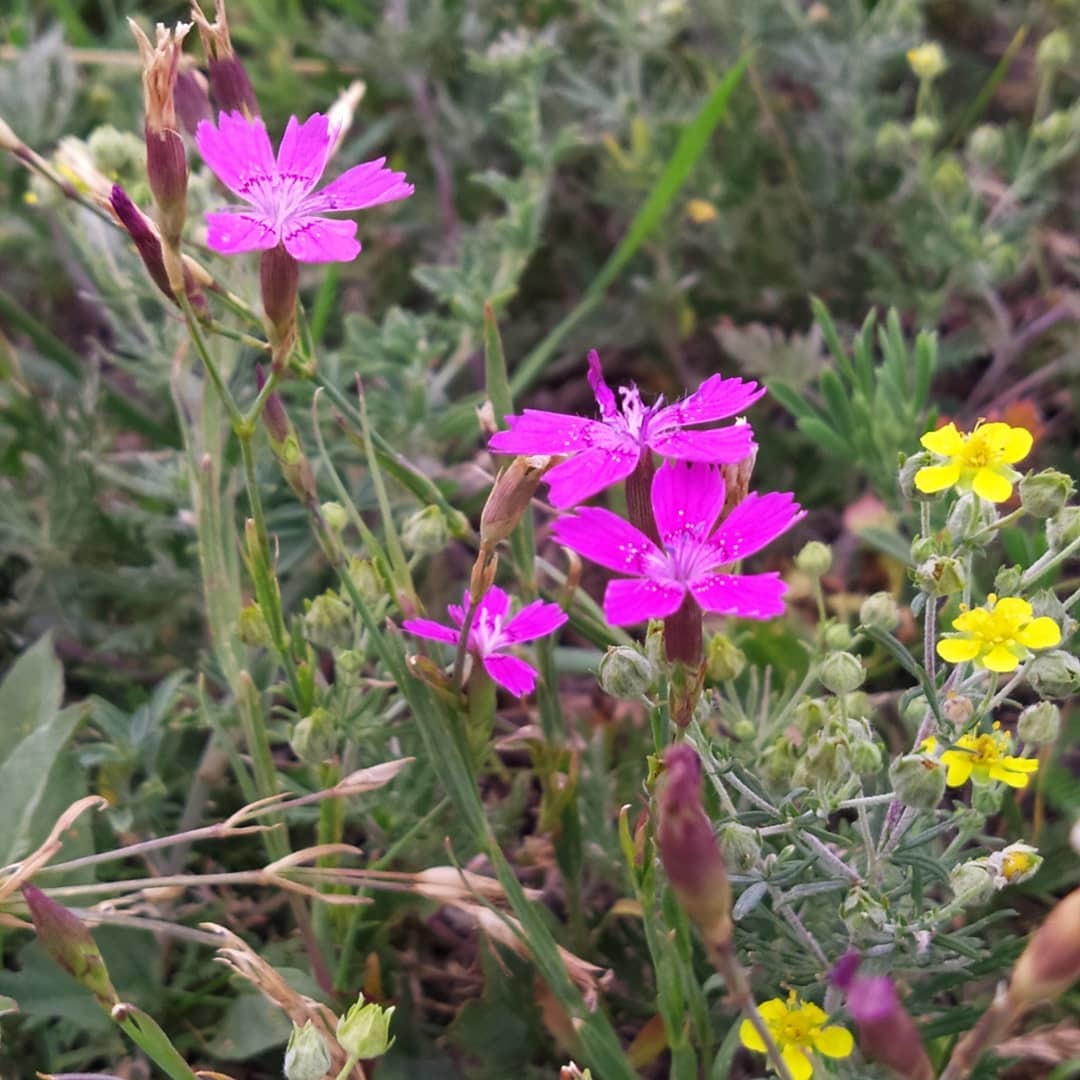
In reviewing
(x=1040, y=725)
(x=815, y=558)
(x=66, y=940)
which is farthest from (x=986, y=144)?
(x=66, y=940)

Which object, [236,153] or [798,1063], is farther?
[236,153]

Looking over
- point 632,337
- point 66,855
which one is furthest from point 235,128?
point 632,337

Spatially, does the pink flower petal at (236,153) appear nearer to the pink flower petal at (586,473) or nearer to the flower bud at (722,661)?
the pink flower petal at (586,473)

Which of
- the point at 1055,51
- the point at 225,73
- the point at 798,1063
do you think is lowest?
the point at 798,1063

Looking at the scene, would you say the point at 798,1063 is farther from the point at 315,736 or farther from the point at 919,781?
the point at 315,736

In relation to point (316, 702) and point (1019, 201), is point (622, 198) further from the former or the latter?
point (316, 702)

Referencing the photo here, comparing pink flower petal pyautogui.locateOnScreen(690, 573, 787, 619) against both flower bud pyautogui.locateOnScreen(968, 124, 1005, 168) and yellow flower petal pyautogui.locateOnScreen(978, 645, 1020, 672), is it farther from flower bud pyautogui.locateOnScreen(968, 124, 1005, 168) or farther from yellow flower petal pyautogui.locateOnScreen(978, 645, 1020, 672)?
flower bud pyautogui.locateOnScreen(968, 124, 1005, 168)

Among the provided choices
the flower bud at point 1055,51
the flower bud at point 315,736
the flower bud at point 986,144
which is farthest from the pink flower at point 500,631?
the flower bud at point 1055,51
